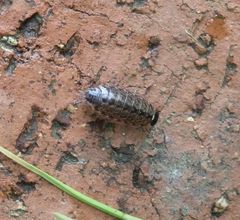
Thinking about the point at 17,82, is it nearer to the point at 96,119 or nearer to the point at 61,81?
the point at 61,81

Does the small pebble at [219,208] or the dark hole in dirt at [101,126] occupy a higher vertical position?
the dark hole in dirt at [101,126]

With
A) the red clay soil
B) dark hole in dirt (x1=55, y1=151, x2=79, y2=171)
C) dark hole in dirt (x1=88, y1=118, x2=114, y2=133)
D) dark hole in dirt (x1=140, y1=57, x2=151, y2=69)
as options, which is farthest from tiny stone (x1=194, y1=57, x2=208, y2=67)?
dark hole in dirt (x1=55, y1=151, x2=79, y2=171)

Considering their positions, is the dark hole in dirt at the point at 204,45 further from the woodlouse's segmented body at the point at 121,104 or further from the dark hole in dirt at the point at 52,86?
the dark hole in dirt at the point at 52,86

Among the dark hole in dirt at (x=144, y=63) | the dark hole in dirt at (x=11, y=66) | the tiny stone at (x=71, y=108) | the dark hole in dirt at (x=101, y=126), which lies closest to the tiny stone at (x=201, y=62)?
the dark hole in dirt at (x=144, y=63)

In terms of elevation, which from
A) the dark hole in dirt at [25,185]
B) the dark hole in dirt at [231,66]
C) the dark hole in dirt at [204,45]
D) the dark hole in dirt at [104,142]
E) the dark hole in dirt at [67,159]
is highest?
the dark hole in dirt at [204,45]

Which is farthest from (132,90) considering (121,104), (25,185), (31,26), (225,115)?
(25,185)

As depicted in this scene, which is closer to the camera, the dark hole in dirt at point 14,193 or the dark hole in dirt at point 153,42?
the dark hole in dirt at point 14,193

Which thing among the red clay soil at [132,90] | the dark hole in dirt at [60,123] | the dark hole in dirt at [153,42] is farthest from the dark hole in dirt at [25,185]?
the dark hole in dirt at [153,42]
